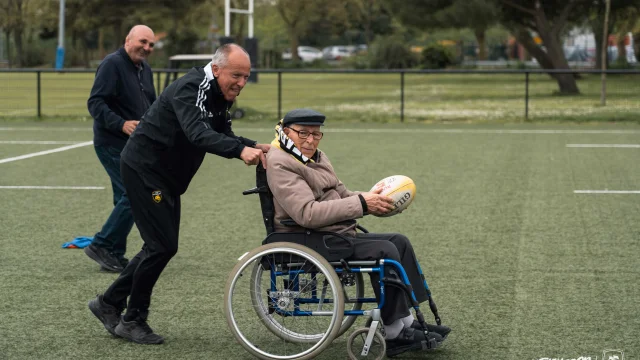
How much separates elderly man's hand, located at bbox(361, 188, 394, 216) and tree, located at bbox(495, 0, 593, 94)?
3120 cm

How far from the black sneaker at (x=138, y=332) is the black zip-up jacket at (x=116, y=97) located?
87.4 inches

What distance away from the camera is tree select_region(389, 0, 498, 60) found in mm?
34531

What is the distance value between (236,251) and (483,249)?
2040 mm

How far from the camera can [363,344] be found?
5652 mm

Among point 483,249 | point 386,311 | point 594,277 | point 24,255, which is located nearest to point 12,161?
point 24,255

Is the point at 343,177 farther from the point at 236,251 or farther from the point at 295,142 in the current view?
the point at 295,142

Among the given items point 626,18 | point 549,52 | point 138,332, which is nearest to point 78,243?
point 138,332

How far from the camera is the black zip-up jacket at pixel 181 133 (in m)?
5.40

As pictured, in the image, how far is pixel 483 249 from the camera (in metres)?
8.73

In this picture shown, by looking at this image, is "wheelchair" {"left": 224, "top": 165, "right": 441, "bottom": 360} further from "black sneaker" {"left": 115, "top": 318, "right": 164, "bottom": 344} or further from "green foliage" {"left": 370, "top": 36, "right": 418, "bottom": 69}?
"green foliage" {"left": 370, "top": 36, "right": 418, "bottom": 69}

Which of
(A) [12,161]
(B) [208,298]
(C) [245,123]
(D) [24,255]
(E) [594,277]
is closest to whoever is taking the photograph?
(B) [208,298]

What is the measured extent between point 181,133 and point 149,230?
1.82 feet

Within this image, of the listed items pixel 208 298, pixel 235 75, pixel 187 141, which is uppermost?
pixel 235 75

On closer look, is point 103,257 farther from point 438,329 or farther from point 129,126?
point 438,329
